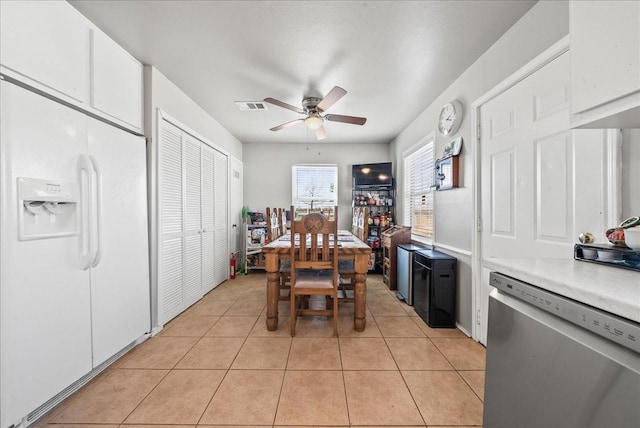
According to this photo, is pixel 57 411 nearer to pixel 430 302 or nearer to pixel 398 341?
pixel 398 341

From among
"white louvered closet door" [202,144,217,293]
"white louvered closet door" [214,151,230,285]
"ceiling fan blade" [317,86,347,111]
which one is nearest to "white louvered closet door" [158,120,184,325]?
"white louvered closet door" [202,144,217,293]

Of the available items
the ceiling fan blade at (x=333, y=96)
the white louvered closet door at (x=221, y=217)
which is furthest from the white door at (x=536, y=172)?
the white louvered closet door at (x=221, y=217)

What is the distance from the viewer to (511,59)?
1.89 metres

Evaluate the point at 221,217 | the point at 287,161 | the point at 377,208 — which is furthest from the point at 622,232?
the point at 287,161

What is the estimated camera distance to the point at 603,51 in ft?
2.94

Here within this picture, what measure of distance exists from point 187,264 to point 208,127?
1.98 m

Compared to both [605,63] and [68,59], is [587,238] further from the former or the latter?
[68,59]

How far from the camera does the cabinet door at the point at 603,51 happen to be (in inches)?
32.0

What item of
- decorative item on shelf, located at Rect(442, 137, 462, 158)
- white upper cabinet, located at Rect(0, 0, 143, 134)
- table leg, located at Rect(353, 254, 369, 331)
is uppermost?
white upper cabinet, located at Rect(0, 0, 143, 134)

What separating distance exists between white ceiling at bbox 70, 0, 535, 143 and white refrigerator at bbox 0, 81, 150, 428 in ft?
2.83

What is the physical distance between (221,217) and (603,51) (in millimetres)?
4200

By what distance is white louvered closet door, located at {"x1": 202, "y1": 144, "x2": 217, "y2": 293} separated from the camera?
3.48 metres

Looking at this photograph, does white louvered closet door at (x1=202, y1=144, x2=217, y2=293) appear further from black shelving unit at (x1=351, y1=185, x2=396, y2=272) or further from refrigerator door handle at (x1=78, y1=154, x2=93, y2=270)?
black shelving unit at (x1=351, y1=185, x2=396, y2=272)

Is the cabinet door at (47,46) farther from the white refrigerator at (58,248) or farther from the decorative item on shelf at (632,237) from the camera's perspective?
the decorative item on shelf at (632,237)
